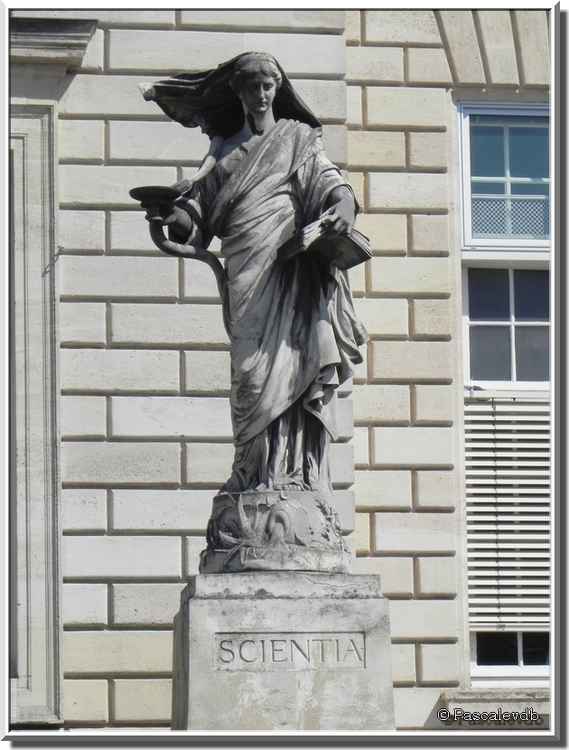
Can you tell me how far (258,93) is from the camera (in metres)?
13.9

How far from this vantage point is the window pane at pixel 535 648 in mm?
20234

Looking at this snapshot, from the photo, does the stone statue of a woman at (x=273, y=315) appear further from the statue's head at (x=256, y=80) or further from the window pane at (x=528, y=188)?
the window pane at (x=528, y=188)

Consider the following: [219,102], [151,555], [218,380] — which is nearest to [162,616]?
[151,555]

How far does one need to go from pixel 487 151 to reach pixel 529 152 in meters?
0.38

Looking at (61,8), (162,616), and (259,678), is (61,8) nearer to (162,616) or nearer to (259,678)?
(162,616)

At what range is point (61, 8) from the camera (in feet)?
65.9

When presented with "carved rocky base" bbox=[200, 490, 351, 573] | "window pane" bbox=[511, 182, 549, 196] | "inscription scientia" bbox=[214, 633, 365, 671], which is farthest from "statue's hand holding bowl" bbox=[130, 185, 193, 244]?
"window pane" bbox=[511, 182, 549, 196]

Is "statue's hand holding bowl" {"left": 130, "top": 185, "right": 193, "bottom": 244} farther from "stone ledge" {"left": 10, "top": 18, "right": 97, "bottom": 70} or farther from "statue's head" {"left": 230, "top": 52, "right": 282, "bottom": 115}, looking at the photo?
"stone ledge" {"left": 10, "top": 18, "right": 97, "bottom": 70}

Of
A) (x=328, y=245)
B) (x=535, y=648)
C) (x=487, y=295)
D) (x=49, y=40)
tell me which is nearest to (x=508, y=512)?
(x=535, y=648)

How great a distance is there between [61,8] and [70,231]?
189 cm

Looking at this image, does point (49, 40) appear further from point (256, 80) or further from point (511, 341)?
point (256, 80)

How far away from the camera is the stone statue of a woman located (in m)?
13.4

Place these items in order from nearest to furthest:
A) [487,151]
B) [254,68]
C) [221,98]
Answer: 1. [254,68]
2. [221,98]
3. [487,151]

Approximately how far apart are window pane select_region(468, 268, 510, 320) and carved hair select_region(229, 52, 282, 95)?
722cm
